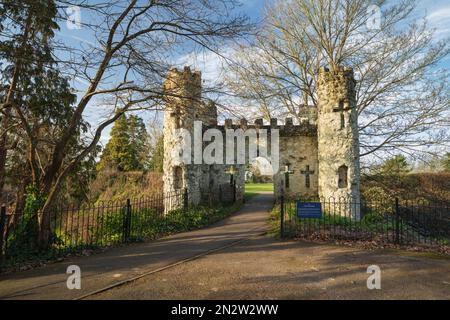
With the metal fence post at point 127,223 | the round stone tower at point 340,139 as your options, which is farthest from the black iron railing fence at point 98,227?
the round stone tower at point 340,139

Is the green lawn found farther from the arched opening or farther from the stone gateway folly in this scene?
the arched opening

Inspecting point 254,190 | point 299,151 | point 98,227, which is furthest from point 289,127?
point 254,190

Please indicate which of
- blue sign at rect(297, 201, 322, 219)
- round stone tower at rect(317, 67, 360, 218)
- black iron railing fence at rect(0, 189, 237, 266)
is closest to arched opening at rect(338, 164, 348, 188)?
round stone tower at rect(317, 67, 360, 218)

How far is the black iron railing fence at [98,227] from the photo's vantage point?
711 centimetres

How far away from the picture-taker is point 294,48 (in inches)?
749

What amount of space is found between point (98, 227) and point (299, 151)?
14.0 meters

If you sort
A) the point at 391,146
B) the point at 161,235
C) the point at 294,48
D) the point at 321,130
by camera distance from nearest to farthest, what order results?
1. the point at 161,235
2. the point at 321,130
3. the point at 391,146
4. the point at 294,48

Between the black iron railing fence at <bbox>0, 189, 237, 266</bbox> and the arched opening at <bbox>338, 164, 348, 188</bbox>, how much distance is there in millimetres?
6564

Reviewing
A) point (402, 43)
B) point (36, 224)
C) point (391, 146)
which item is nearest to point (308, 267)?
point (36, 224)

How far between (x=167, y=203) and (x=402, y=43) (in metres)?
15.8

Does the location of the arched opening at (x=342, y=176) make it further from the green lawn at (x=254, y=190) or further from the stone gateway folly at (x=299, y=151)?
the green lawn at (x=254, y=190)

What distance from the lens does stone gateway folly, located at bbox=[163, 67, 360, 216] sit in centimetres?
1424

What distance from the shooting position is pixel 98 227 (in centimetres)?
1157
